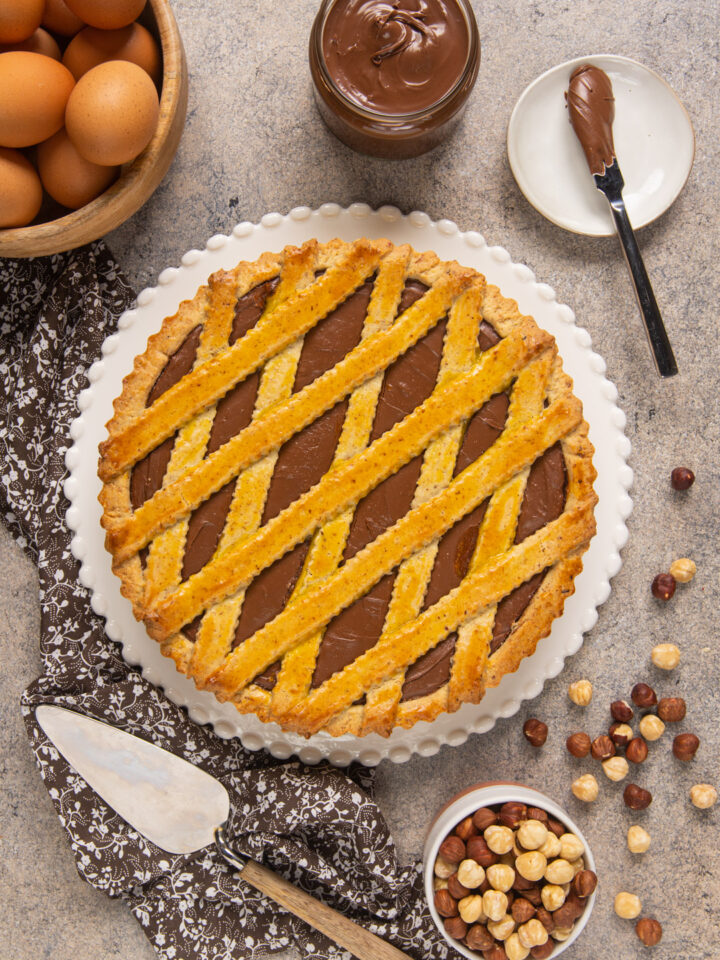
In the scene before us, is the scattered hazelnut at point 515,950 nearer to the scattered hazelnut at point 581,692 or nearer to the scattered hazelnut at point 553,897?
the scattered hazelnut at point 553,897

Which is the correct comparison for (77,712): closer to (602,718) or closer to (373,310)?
(373,310)

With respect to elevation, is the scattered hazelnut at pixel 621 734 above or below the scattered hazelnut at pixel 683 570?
below

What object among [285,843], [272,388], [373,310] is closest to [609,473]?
[373,310]

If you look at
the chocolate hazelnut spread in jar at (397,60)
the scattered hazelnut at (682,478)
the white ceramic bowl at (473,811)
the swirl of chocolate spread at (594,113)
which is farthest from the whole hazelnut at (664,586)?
the chocolate hazelnut spread in jar at (397,60)

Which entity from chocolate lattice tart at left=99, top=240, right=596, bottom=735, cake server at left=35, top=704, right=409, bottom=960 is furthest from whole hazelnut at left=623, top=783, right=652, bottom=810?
cake server at left=35, top=704, right=409, bottom=960

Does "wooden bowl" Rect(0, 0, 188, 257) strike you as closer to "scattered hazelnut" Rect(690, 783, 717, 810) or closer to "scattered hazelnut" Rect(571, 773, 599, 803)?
"scattered hazelnut" Rect(571, 773, 599, 803)

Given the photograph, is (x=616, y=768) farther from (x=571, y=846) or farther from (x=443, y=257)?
(x=443, y=257)
